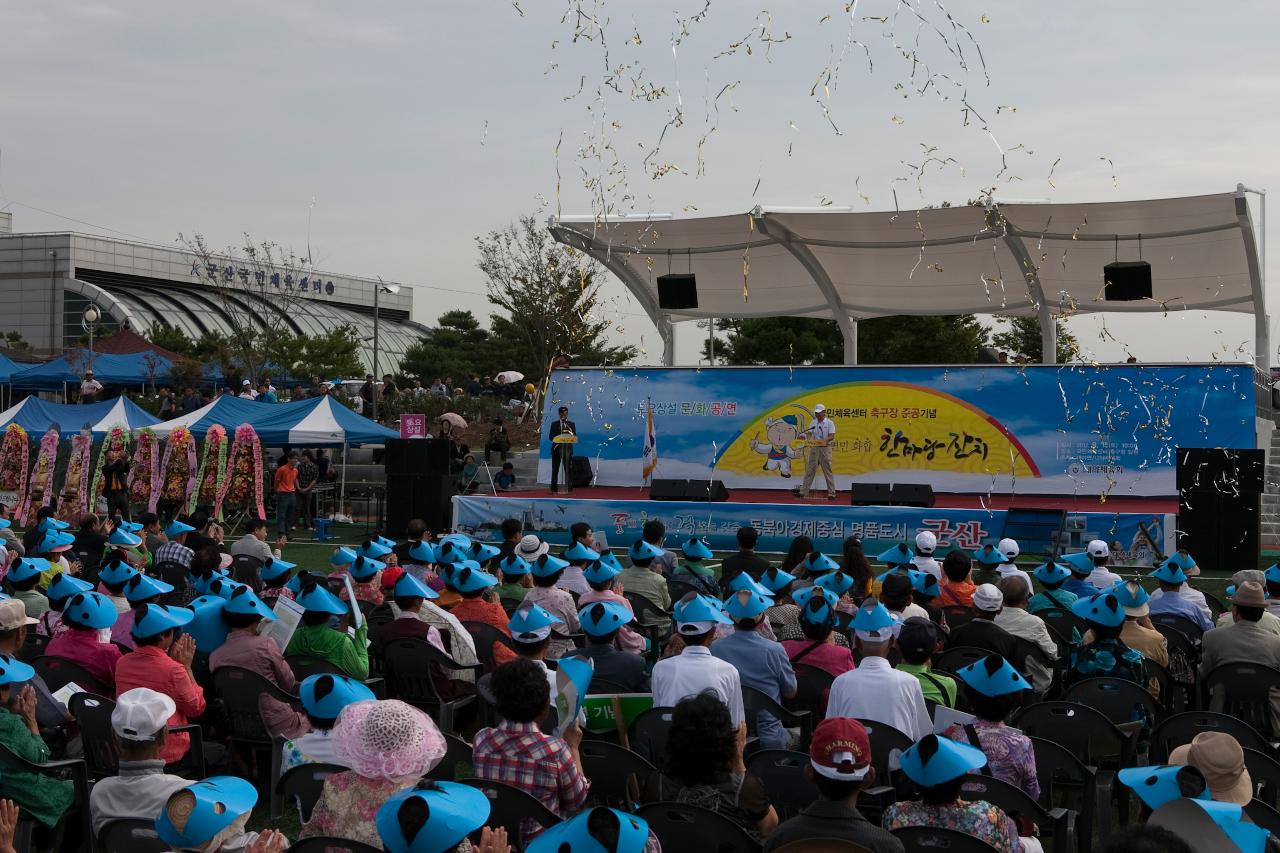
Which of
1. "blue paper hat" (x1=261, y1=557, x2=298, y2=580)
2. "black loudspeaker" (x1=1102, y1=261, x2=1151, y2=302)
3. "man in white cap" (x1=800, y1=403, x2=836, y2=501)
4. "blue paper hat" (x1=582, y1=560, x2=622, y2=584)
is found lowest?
"blue paper hat" (x1=261, y1=557, x2=298, y2=580)

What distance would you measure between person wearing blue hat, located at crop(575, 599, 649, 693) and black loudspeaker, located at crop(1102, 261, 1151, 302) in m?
16.3

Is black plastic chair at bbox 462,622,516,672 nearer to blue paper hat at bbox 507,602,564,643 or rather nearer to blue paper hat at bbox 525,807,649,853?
blue paper hat at bbox 507,602,564,643

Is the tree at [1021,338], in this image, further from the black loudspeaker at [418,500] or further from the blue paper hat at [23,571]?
the blue paper hat at [23,571]

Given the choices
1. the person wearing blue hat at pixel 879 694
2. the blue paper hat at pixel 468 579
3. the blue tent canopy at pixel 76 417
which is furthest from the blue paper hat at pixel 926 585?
the blue tent canopy at pixel 76 417

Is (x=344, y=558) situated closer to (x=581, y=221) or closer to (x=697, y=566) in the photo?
(x=697, y=566)

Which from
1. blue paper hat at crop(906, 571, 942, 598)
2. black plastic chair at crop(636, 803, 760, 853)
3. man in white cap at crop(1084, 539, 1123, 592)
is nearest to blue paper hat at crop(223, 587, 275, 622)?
black plastic chair at crop(636, 803, 760, 853)

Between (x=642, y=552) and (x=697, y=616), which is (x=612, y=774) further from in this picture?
Answer: (x=642, y=552)

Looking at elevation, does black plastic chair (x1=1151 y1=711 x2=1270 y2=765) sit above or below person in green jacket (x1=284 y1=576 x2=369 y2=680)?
below

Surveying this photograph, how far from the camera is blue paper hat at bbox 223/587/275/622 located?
6484mm

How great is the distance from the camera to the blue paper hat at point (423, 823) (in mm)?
2947

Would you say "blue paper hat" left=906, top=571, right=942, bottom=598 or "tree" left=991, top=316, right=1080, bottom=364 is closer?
"blue paper hat" left=906, top=571, right=942, bottom=598

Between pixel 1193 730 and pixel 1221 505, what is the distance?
11681 millimetres

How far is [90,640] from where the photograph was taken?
6477 millimetres

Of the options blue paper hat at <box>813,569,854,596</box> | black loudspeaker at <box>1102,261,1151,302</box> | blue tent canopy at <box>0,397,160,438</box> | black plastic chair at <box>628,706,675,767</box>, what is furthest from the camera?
blue tent canopy at <box>0,397,160,438</box>
